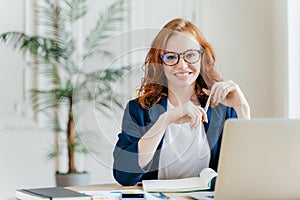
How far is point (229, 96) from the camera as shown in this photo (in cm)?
206

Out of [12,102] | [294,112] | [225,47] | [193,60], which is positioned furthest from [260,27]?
[193,60]

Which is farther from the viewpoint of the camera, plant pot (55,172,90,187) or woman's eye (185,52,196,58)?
plant pot (55,172,90,187)

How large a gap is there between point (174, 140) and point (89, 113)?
0.30 meters

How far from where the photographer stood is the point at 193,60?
1.99 m

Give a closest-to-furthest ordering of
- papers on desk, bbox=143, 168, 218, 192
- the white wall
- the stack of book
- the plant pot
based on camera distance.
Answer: the stack of book, papers on desk, bbox=143, 168, 218, 192, the plant pot, the white wall

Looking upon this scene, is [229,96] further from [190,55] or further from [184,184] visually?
[184,184]

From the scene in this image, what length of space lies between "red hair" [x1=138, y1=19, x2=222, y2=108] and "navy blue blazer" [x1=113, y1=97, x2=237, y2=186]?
3 centimetres

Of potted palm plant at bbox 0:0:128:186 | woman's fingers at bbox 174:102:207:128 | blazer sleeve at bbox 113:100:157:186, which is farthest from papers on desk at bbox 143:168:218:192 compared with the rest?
potted palm plant at bbox 0:0:128:186

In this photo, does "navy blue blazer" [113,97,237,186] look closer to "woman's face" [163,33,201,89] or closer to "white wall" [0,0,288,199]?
"woman's face" [163,33,201,89]

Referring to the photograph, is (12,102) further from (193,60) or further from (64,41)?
(193,60)

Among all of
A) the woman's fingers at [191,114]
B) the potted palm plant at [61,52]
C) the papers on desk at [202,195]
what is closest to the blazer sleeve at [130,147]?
the woman's fingers at [191,114]

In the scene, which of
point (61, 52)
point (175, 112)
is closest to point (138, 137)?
point (175, 112)

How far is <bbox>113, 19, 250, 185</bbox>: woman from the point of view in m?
1.97

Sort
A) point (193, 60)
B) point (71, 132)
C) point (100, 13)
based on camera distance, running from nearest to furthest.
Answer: point (193, 60) → point (71, 132) → point (100, 13)
